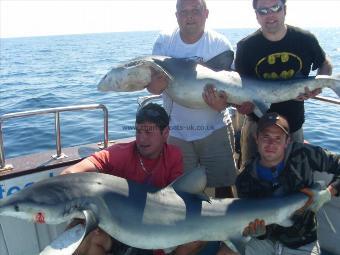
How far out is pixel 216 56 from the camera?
412cm

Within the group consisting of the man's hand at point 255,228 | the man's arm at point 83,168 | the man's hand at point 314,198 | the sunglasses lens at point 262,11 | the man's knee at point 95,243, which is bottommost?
the man's knee at point 95,243

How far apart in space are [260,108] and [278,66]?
50cm

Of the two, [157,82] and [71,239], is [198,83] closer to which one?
[157,82]

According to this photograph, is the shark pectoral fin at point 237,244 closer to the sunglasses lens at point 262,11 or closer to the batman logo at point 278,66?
the batman logo at point 278,66

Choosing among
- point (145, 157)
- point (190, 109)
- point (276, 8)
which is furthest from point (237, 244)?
point (276, 8)

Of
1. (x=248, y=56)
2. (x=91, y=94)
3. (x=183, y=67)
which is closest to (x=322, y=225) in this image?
(x=248, y=56)

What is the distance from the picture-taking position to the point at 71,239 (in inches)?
107

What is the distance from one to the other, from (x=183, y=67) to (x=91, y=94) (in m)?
12.1

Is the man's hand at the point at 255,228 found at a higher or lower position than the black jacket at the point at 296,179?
lower

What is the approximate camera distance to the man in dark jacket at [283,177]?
3.38 metres

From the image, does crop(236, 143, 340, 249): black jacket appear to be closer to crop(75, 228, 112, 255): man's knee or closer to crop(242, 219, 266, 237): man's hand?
crop(242, 219, 266, 237): man's hand

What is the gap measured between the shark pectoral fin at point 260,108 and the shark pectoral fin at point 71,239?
78.7 inches

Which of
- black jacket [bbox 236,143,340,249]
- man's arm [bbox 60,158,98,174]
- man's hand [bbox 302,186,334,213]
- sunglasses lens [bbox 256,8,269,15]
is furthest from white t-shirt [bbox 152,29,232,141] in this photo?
man's hand [bbox 302,186,334,213]

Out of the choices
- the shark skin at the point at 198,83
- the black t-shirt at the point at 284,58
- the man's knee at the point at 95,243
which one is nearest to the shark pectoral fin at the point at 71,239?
the man's knee at the point at 95,243
